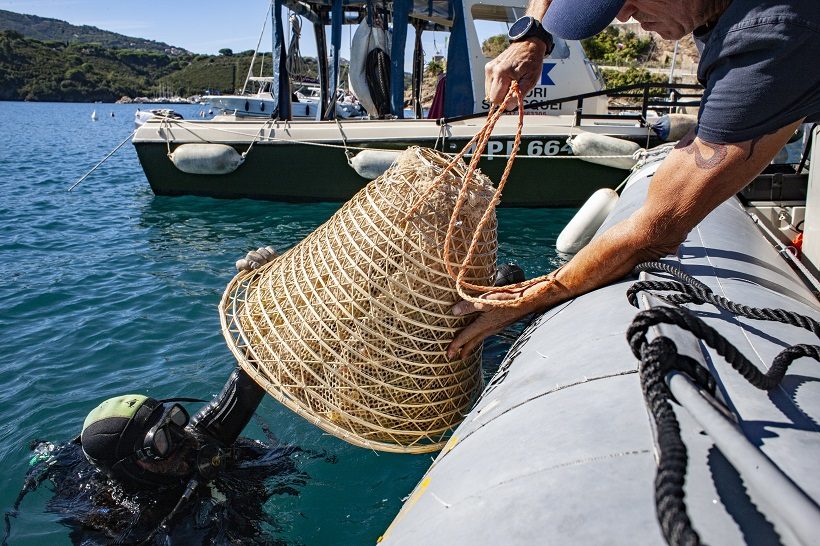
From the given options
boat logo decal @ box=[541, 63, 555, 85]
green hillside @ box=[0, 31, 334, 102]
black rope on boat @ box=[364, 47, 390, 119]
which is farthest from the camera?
green hillside @ box=[0, 31, 334, 102]

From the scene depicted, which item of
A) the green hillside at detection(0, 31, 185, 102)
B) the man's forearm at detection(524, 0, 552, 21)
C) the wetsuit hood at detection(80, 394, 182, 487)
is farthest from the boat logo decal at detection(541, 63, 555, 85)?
the green hillside at detection(0, 31, 185, 102)

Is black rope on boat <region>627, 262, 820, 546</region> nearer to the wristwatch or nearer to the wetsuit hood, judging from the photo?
the wristwatch

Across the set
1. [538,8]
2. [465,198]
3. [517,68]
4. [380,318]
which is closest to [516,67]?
[517,68]

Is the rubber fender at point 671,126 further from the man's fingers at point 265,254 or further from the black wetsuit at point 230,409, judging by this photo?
the black wetsuit at point 230,409

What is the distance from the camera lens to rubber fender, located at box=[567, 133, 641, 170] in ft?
28.4

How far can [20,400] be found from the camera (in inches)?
170

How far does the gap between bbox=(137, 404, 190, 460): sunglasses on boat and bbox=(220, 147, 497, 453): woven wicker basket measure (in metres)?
0.44

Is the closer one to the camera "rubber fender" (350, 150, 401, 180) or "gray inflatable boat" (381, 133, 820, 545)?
"gray inflatable boat" (381, 133, 820, 545)

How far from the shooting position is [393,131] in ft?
29.7

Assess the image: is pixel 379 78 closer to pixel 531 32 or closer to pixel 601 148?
pixel 601 148

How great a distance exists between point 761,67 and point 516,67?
0.94 metres

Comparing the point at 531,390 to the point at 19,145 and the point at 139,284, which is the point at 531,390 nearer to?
the point at 139,284

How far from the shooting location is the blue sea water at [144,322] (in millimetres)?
3305

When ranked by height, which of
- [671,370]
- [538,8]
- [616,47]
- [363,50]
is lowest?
[671,370]
